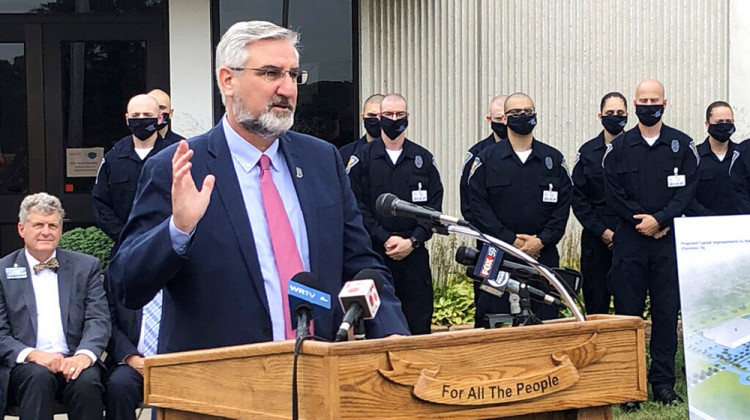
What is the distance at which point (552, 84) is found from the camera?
11750 millimetres

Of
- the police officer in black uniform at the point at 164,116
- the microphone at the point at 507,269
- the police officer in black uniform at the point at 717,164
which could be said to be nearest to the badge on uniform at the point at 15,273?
the police officer in black uniform at the point at 164,116

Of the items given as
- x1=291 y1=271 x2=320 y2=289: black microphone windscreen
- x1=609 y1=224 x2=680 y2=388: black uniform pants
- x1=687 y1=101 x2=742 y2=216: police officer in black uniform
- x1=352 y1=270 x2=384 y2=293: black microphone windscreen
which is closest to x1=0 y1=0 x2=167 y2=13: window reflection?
x1=609 y1=224 x2=680 y2=388: black uniform pants

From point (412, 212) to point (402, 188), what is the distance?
590 cm

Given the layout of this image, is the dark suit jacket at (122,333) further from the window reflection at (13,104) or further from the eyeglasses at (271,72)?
the window reflection at (13,104)

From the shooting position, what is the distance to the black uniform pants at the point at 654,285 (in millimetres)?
8750

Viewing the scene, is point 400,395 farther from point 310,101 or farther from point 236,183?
point 310,101

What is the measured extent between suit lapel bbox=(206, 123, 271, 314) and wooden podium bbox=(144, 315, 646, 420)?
0.45 meters

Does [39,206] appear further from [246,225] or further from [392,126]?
[246,225]

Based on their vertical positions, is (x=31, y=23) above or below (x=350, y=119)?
above

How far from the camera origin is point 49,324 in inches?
273

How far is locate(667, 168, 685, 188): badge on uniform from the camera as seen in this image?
8.80m

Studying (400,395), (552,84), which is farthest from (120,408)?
(552,84)

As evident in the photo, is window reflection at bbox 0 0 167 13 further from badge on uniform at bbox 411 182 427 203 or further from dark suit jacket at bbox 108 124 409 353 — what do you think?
dark suit jacket at bbox 108 124 409 353

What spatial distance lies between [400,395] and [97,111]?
30.2 feet
